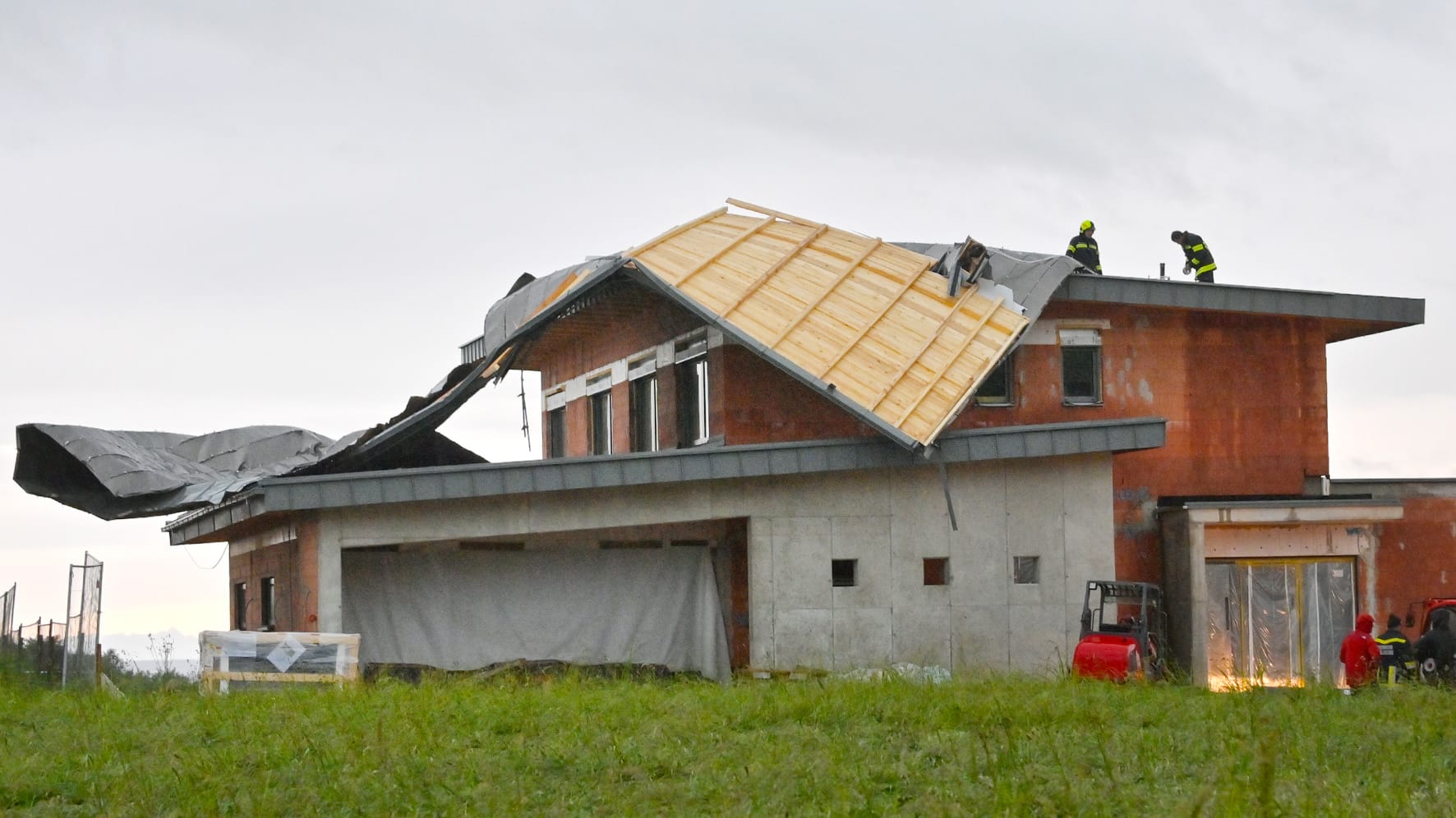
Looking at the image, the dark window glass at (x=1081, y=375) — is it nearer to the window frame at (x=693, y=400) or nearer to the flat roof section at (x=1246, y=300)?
the flat roof section at (x=1246, y=300)

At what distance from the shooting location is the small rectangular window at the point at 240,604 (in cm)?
2916

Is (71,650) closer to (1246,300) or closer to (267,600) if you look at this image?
(267,600)

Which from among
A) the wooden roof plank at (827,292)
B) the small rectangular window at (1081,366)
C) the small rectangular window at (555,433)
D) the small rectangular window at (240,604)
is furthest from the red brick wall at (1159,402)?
the small rectangular window at (240,604)

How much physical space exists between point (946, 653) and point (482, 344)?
1155cm

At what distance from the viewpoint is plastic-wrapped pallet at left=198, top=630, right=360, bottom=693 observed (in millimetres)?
20250

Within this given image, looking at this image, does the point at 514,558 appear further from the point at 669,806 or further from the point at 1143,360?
the point at 669,806

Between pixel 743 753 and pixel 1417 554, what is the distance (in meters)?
18.4

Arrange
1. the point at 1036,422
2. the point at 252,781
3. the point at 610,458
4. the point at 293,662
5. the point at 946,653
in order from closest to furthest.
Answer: the point at 252,781, the point at 293,662, the point at 610,458, the point at 946,653, the point at 1036,422

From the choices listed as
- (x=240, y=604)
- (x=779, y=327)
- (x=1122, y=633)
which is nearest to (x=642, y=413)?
(x=779, y=327)

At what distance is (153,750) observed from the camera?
13.9m

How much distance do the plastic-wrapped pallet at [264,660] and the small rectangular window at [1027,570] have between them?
35.1 ft

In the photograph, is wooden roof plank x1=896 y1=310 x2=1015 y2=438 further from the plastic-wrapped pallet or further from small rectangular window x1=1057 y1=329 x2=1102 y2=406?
the plastic-wrapped pallet

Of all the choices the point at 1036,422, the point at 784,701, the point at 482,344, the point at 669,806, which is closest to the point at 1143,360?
the point at 1036,422

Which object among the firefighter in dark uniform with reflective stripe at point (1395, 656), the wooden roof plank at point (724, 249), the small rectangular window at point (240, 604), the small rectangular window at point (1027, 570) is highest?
the wooden roof plank at point (724, 249)
